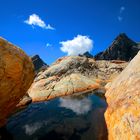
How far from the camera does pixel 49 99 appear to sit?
36.0m

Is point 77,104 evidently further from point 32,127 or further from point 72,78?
point 72,78

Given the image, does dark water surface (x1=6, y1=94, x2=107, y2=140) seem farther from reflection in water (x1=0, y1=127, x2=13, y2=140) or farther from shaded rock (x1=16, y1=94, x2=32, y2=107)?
shaded rock (x1=16, y1=94, x2=32, y2=107)

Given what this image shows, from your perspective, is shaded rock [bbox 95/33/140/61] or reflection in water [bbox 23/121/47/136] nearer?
reflection in water [bbox 23/121/47/136]

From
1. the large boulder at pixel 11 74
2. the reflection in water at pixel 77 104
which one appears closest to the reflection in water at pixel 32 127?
the large boulder at pixel 11 74

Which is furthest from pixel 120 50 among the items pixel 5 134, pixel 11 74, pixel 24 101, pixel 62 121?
pixel 11 74

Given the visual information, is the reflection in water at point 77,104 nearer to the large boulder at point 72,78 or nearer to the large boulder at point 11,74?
the large boulder at point 72,78

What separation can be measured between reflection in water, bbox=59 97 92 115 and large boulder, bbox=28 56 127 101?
14.9 feet

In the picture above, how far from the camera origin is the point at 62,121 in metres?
23.2

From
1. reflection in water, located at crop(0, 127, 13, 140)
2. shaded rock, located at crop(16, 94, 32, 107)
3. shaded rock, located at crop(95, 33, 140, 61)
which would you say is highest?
shaded rock, located at crop(95, 33, 140, 61)

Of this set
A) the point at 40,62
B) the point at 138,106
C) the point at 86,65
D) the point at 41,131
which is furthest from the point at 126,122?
the point at 40,62

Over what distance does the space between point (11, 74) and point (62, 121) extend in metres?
8.24

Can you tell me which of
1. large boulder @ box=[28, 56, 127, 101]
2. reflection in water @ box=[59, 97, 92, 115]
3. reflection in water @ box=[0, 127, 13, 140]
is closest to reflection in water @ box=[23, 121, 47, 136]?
reflection in water @ box=[0, 127, 13, 140]

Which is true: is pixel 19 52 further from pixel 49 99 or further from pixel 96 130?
pixel 49 99

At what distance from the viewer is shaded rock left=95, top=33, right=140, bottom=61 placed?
108 meters
